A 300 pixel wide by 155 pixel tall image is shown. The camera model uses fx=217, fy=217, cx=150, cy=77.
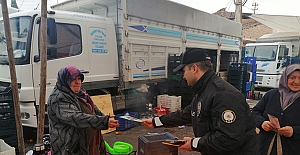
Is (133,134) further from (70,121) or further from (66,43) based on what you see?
(70,121)

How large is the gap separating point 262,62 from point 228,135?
11821mm

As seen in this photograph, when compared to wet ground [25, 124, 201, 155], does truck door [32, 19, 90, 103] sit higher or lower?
higher

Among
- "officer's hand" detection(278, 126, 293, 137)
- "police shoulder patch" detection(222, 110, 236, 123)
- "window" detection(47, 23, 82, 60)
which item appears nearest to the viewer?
"police shoulder patch" detection(222, 110, 236, 123)

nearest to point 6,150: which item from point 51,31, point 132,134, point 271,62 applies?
point 51,31

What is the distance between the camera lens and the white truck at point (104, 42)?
3.82m

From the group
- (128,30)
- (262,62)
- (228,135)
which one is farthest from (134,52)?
(262,62)

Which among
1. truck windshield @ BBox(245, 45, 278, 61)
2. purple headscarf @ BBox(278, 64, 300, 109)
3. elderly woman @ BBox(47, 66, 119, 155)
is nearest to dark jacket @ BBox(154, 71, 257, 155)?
purple headscarf @ BBox(278, 64, 300, 109)

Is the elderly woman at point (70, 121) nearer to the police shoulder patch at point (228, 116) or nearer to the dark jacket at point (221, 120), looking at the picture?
the dark jacket at point (221, 120)

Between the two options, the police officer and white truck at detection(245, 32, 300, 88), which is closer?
the police officer

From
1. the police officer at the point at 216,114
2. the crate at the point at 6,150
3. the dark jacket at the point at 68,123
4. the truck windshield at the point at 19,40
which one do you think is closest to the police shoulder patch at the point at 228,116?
the police officer at the point at 216,114

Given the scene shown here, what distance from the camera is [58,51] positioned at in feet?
13.6

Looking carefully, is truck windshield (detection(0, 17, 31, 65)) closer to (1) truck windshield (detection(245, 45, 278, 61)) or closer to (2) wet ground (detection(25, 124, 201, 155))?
(2) wet ground (detection(25, 124, 201, 155))

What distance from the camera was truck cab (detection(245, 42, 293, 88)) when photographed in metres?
11.2

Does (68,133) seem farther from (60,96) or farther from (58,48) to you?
(58,48)
